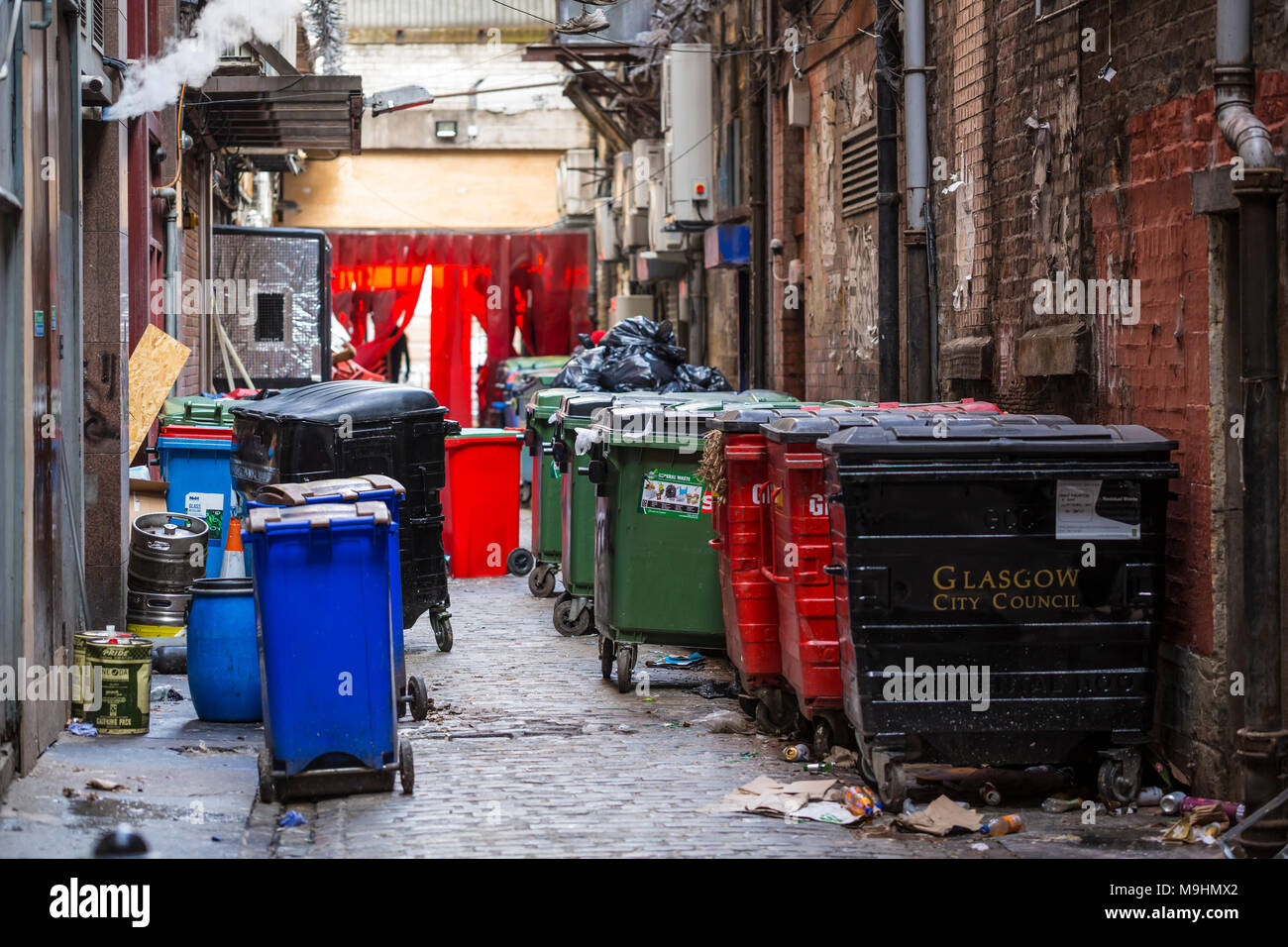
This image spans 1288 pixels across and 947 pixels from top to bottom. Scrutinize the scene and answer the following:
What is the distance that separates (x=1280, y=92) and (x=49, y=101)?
16.9 ft

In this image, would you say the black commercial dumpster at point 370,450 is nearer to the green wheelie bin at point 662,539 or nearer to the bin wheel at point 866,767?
the green wheelie bin at point 662,539

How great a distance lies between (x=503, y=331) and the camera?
29.9 meters

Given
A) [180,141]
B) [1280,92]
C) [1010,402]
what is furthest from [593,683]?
[180,141]

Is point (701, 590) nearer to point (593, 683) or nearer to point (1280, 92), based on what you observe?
point (593, 683)

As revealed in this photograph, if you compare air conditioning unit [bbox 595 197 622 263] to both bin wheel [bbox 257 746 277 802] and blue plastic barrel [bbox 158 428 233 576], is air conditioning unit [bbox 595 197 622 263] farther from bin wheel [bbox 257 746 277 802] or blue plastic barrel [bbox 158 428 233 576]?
bin wheel [bbox 257 746 277 802]

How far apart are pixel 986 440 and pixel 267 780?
3.15 m

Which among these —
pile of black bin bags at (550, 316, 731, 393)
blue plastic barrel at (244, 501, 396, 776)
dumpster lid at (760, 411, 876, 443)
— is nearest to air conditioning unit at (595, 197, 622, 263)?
pile of black bin bags at (550, 316, 731, 393)

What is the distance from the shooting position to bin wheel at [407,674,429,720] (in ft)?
24.9

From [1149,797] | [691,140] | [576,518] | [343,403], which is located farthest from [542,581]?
[691,140]

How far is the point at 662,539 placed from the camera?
27.8 feet

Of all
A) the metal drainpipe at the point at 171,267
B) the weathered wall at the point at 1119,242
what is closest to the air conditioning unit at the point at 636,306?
the metal drainpipe at the point at 171,267

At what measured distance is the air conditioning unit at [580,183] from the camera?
107ft

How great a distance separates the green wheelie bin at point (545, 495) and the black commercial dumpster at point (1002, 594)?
6026 mm

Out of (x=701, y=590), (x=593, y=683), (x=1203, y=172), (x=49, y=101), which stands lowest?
(x=593, y=683)
